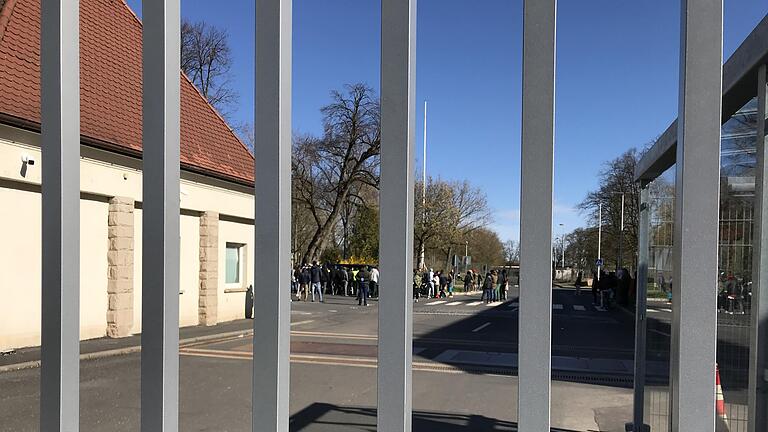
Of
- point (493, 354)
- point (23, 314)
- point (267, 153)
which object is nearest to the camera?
point (267, 153)

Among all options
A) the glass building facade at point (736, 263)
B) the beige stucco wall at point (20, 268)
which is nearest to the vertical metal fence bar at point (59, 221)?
the glass building facade at point (736, 263)

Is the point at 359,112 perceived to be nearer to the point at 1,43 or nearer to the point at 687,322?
the point at 1,43

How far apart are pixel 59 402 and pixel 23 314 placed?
1221cm

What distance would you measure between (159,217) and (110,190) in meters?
13.8

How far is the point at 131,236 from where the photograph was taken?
14562 mm

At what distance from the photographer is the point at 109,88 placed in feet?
49.3

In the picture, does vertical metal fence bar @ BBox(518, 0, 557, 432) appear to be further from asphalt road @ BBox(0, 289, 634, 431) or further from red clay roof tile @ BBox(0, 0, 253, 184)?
red clay roof tile @ BBox(0, 0, 253, 184)

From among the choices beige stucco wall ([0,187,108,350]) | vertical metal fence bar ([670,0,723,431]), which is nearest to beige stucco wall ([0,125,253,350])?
beige stucco wall ([0,187,108,350])

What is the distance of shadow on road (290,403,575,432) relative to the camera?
691cm

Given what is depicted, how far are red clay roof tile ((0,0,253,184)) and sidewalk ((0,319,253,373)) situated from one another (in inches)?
176

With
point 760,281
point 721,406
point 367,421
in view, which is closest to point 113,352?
point 367,421

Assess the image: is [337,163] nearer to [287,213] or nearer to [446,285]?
[446,285]

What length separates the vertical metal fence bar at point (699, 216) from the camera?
113cm

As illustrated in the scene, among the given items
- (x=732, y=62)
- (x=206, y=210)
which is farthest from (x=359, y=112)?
(x=732, y=62)
